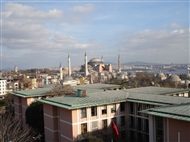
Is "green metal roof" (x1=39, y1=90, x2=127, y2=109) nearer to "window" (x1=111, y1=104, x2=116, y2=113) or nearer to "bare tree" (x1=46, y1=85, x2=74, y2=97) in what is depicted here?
"window" (x1=111, y1=104, x2=116, y2=113)

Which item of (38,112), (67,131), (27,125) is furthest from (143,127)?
→ (27,125)

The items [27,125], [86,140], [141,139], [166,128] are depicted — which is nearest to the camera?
[166,128]

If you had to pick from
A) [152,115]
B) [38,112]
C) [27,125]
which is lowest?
[27,125]

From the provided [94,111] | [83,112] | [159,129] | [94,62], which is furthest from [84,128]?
[94,62]

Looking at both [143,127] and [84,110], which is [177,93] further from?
[84,110]

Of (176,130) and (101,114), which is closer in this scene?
(176,130)

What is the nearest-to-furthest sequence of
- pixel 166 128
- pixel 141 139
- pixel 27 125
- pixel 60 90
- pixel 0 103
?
pixel 166 128 < pixel 141 139 < pixel 27 125 < pixel 60 90 < pixel 0 103

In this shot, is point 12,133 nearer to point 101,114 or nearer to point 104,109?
point 101,114

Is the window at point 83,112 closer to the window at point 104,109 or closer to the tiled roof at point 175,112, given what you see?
the window at point 104,109

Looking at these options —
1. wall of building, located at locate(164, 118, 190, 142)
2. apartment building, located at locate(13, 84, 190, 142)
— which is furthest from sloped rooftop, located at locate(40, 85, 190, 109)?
wall of building, located at locate(164, 118, 190, 142)

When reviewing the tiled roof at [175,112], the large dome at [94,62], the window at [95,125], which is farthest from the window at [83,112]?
the large dome at [94,62]

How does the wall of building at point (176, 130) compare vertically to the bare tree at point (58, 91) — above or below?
below
